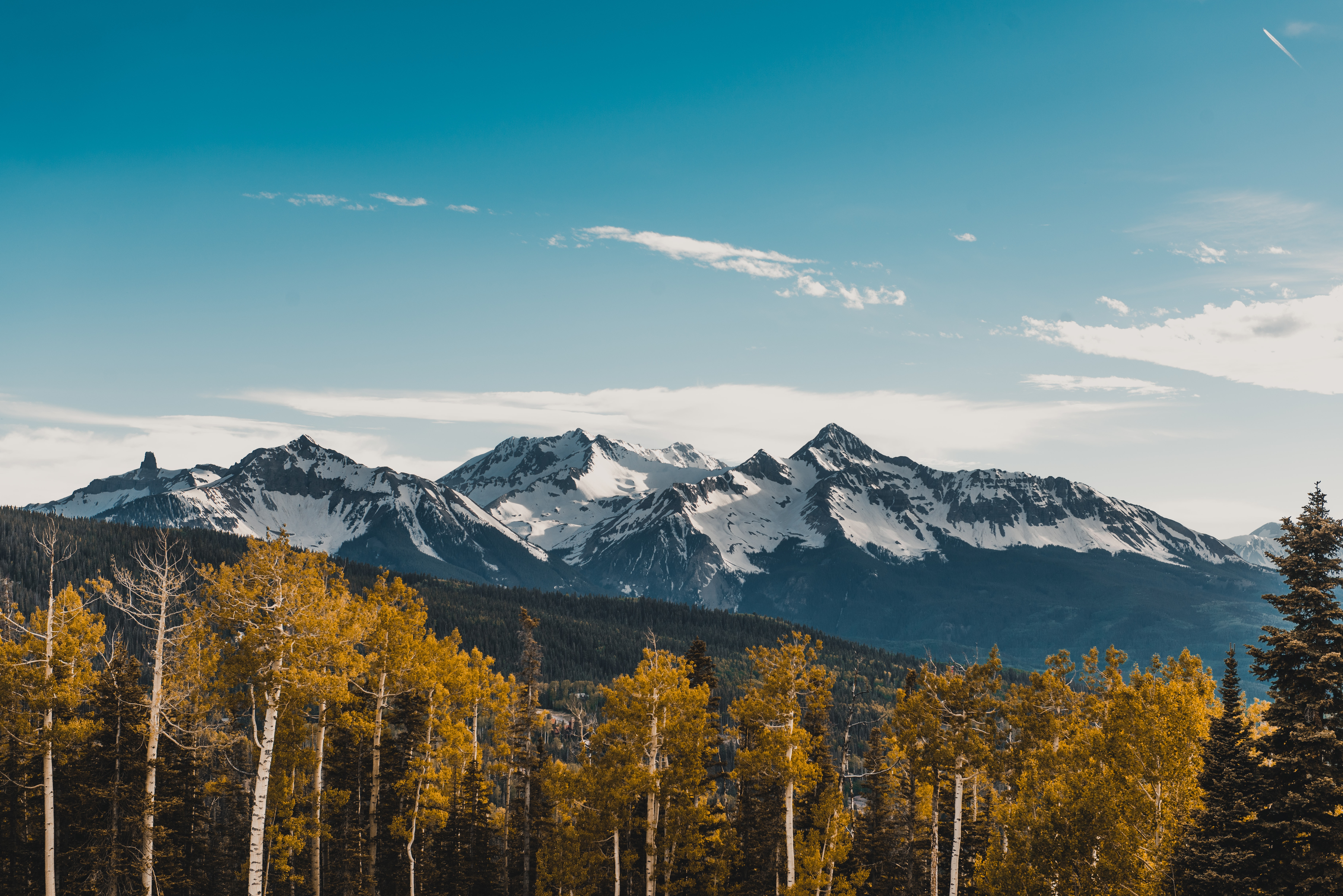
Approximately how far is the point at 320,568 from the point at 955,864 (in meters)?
30.3

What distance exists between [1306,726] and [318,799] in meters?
34.9

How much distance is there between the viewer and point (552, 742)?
15775 centimetres

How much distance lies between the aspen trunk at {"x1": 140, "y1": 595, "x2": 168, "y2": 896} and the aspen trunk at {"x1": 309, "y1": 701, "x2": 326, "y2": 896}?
642 cm

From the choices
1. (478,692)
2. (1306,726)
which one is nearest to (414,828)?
(478,692)

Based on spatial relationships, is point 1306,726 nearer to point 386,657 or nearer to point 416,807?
point 386,657

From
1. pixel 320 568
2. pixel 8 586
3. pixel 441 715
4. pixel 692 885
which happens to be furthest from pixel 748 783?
pixel 8 586

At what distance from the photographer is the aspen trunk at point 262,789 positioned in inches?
1066

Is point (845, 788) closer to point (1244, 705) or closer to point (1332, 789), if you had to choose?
point (1244, 705)

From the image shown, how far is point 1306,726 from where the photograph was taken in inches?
918

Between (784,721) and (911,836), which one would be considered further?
(911,836)

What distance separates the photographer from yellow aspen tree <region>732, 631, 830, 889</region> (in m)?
39.0

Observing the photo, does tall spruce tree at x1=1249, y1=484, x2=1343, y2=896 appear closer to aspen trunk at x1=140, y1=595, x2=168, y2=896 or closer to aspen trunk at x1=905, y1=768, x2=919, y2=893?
aspen trunk at x1=905, y1=768, x2=919, y2=893

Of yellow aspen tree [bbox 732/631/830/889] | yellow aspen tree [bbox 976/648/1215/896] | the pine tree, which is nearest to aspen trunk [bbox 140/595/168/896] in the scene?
the pine tree

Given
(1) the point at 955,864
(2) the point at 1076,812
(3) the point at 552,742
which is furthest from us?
(3) the point at 552,742
